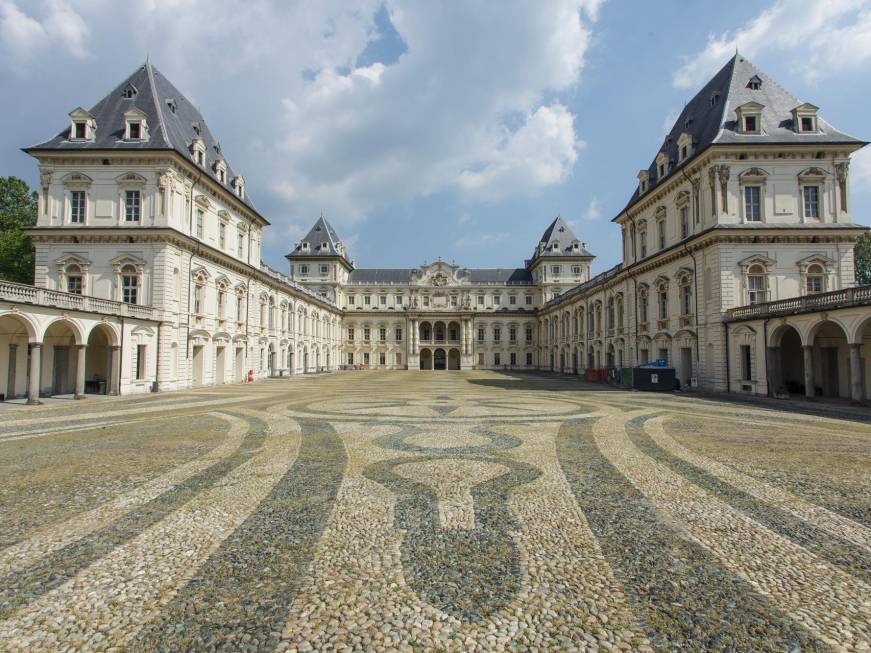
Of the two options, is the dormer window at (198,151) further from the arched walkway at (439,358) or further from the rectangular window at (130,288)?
the arched walkway at (439,358)

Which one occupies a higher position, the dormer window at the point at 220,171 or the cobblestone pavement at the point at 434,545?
the dormer window at the point at 220,171

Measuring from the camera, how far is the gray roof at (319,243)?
7319 cm

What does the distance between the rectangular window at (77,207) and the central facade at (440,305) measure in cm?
4376

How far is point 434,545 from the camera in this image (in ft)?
17.3

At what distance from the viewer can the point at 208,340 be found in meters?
31.6

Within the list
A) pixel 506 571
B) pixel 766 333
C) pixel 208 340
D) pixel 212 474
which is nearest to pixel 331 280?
pixel 208 340

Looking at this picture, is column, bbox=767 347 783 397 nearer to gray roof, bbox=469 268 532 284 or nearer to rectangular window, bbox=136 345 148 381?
rectangular window, bbox=136 345 148 381

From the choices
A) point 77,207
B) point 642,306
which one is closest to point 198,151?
point 77,207

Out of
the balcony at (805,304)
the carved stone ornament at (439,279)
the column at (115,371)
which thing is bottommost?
the column at (115,371)

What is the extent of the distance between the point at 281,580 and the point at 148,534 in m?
2.40

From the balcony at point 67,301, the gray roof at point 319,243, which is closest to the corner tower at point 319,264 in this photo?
the gray roof at point 319,243

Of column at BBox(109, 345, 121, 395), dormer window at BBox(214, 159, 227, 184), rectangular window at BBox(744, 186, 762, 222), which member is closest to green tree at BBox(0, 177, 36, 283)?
dormer window at BBox(214, 159, 227, 184)

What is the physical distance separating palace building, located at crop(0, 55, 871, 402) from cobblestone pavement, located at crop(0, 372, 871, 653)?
15.0m

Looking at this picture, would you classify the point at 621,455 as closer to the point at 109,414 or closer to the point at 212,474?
the point at 212,474
